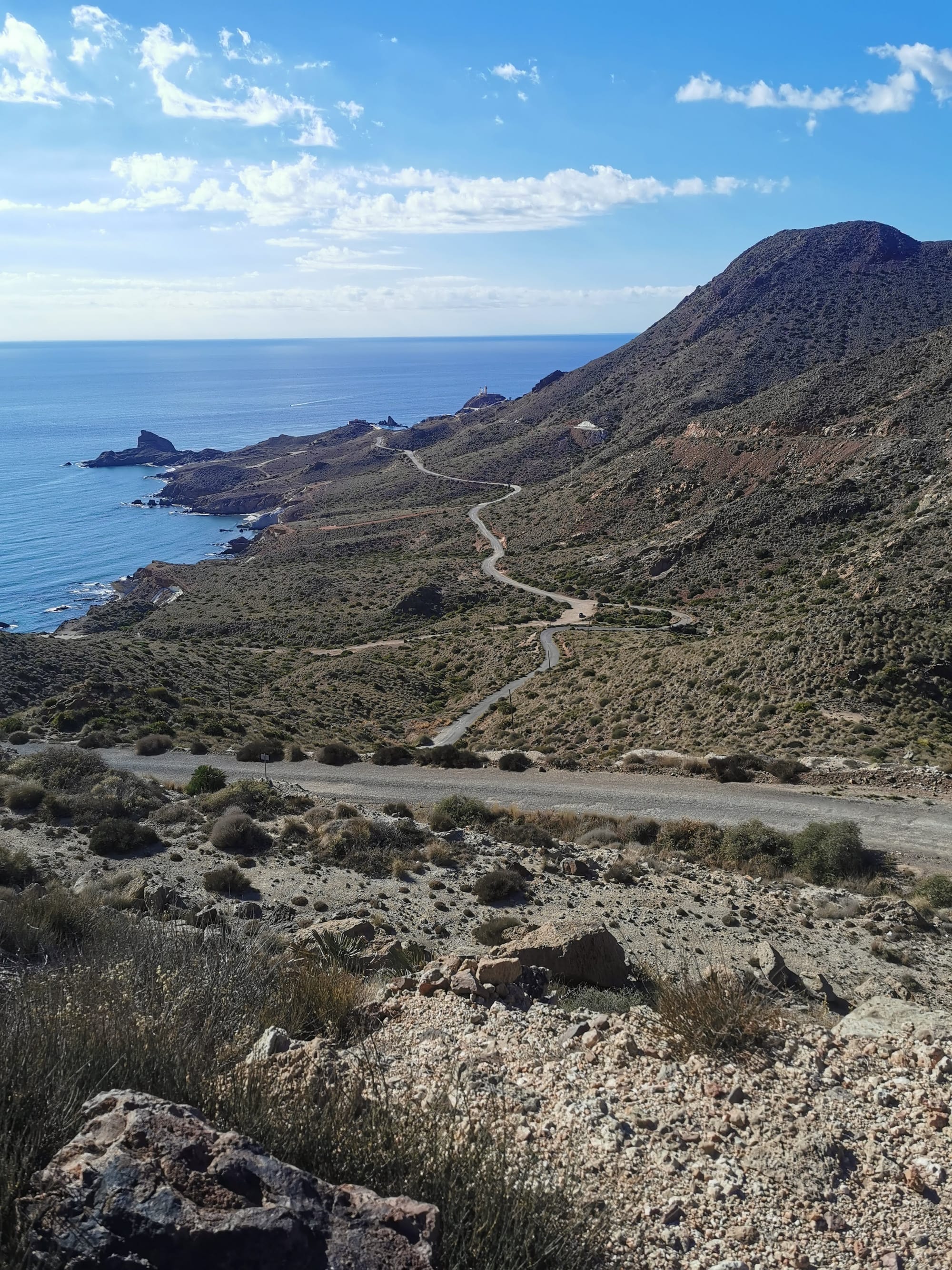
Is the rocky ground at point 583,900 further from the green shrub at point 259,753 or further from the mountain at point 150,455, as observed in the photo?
the mountain at point 150,455

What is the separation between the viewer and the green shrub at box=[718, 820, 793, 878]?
15.4 metres

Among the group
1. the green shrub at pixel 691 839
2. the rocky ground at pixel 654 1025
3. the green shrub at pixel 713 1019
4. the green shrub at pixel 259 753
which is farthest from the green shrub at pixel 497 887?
the green shrub at pixel 259 753

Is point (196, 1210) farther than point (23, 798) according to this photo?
No

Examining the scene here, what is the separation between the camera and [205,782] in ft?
70.5

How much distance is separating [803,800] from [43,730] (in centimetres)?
2585

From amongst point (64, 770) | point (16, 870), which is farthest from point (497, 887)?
point (64, 770)

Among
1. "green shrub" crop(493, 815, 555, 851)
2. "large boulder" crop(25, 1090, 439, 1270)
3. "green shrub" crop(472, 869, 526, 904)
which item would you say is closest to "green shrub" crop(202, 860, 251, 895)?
"green shrub" crop(472, 869, 526, 904)

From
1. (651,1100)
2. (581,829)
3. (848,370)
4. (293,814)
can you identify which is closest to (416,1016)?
(651,1100)

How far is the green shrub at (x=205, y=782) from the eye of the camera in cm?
2122

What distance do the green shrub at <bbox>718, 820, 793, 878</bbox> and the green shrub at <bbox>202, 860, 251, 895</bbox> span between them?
9.36 metres

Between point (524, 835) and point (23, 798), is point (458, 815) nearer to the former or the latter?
point (524, 835)

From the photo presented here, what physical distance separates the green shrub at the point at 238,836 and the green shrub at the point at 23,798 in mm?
5071

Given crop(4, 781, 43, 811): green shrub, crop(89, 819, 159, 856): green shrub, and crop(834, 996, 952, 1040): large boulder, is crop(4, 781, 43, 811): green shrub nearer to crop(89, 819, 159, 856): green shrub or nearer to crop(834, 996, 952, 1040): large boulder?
crop(89, 819, 159, 856): green shrub

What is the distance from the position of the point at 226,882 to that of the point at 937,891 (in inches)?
493
